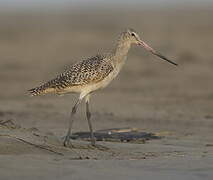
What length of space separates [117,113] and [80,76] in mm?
4442

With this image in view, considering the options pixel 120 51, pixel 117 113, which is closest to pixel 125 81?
pixel 117 113

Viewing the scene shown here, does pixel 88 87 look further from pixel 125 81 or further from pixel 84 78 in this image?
pixel 125 81

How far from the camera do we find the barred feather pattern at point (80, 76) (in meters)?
10.4

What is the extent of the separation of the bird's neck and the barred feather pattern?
0.80 feet

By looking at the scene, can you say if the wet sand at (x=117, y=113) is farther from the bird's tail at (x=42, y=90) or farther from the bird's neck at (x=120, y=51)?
the bird's neck at (x=120, y=51)

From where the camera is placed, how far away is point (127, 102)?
54.6 ft

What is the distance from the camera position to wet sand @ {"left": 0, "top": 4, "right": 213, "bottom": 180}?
845 centimetres

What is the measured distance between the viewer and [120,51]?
431 inches

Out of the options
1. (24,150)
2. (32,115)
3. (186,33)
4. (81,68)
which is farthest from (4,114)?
(186,33)

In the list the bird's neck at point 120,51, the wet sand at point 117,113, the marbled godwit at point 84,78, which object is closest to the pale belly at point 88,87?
the marbled godwit at point 84,78

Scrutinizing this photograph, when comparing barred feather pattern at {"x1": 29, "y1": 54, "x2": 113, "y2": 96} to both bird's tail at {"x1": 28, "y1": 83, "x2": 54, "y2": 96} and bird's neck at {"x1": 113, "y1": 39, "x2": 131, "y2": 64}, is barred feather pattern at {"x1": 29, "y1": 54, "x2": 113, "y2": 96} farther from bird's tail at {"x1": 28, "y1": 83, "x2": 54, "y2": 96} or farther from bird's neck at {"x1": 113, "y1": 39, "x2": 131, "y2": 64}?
bird's neck at {"x1": 113, "y1": 39, "x2": 131, "y2": 64}

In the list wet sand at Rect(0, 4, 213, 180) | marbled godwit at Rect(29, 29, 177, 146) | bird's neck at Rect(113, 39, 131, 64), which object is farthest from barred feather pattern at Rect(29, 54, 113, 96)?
wet sand at Rect(0, 4, 213, 180)

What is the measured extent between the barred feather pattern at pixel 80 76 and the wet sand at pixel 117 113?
58 cm

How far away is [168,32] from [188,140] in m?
24.9
